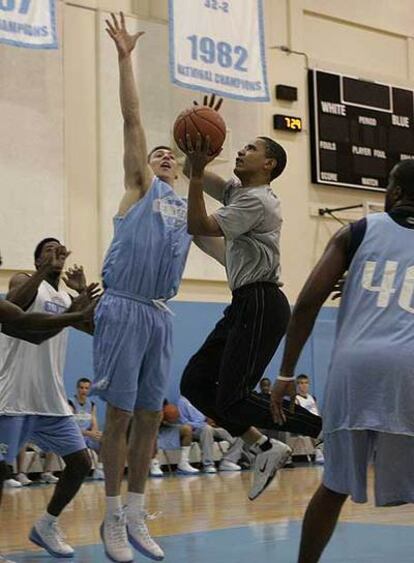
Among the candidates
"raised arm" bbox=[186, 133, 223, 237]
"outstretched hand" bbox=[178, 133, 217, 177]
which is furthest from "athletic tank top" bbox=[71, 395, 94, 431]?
A: "outstretched hand" bbox=[178, 133, 217, 177]

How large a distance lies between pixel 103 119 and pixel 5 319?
403 inches

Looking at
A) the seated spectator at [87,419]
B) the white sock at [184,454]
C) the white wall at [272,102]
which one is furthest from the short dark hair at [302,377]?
the seated spectator at [87,419]

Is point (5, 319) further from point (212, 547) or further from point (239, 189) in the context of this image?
point (212, 547)

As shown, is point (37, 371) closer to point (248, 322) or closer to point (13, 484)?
point (248, 322)

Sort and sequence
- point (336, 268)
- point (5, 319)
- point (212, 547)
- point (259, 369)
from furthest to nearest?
1. point (212, 547)
2. point (259, 369)
3. point (5, 319)
4. point (336, 268)

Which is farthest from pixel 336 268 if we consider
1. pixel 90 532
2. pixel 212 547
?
pixel 90 532

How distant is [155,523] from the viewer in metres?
7.30

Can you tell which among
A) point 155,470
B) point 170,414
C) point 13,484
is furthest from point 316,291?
point 170,414

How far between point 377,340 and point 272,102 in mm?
13225

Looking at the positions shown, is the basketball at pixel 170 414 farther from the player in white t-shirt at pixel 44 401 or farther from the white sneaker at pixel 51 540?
the white sneaker at pixel 51 540

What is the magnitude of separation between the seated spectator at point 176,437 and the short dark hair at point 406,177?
32.5 feet

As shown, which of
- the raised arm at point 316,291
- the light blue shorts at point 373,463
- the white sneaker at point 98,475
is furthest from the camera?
the white sneaker at point 98,475

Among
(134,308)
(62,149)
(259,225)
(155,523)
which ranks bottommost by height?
(155,523)

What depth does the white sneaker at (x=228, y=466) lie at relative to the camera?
13641 mm
